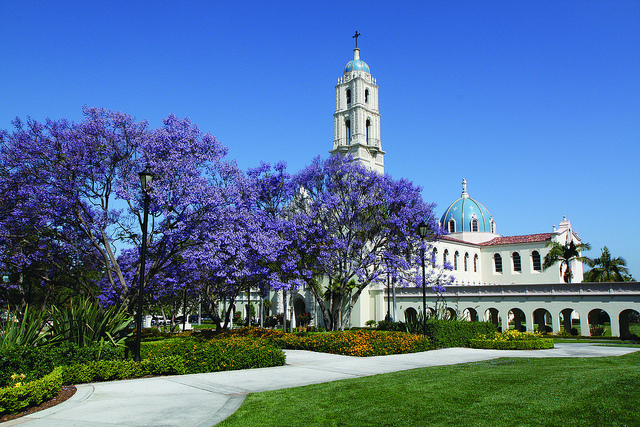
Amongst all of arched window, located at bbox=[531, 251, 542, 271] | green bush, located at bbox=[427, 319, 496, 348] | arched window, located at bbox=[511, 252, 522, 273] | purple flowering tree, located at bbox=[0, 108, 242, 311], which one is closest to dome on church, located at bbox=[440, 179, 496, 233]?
arched window, located at bbox=[511, 252, 522, 273]

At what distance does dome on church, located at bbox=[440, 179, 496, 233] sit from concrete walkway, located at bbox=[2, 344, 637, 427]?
167 feet

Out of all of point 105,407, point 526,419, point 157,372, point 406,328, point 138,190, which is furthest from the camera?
point 406,328

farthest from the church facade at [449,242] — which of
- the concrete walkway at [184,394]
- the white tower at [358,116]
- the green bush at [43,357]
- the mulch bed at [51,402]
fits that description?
the mulch bed at [51,402]

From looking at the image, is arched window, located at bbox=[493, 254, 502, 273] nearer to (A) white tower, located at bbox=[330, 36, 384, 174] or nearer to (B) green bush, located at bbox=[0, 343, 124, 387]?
(A) white tower, located at bbox=[330, 36, 384, 174]

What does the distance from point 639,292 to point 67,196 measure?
35952 millimetres

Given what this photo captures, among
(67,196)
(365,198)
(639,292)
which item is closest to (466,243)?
(639,292)

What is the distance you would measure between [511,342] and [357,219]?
1200cm

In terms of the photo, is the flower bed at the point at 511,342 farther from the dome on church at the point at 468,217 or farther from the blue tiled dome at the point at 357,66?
the dome on church at the point at 468,217

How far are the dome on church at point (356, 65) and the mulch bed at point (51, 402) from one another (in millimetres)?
48203

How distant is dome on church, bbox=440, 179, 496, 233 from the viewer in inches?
2574

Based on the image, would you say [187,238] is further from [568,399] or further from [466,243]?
[466,243]

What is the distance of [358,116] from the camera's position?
167 ft

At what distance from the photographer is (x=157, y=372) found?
13352mm

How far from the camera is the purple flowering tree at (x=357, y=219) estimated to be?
98.6 ft
